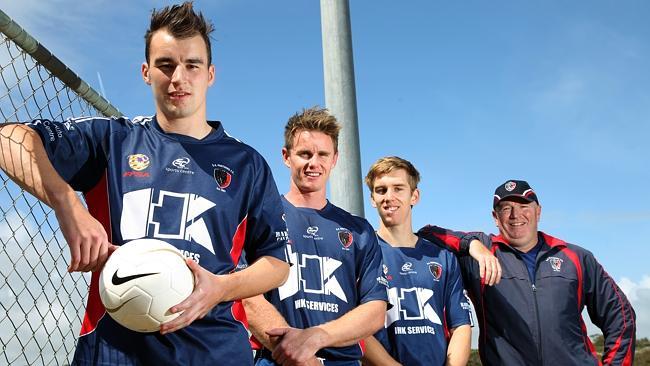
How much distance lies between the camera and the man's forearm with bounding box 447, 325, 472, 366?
4398 millimetres

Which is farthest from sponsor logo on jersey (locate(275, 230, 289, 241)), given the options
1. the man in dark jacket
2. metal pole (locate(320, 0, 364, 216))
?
the man in dark jacket

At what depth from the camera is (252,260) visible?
2.80 m

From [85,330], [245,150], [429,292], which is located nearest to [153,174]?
[245,150]

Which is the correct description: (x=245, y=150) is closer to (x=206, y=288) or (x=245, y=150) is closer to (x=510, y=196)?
(x=206, y=288)

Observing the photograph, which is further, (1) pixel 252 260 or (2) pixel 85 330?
(1) pixel 252 260

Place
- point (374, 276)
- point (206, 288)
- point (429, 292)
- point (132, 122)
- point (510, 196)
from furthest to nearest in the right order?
Result: point (510, 196), point (429, 292), point (374, 276), point (132, 122), point (206, 288)

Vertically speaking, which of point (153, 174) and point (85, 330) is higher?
point (153, 174)

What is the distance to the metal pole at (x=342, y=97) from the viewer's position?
14.8ft

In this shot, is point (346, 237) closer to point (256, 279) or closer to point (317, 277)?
point (317, 277)

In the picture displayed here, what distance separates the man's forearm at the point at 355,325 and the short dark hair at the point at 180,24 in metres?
1.47

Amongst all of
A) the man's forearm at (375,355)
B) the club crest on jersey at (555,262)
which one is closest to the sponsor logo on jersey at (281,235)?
the man's forearm at (375,355)

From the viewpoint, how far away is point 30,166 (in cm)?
234

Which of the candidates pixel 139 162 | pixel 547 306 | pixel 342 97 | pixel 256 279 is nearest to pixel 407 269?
pixel 547 306

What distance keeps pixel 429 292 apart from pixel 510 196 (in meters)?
1.08
